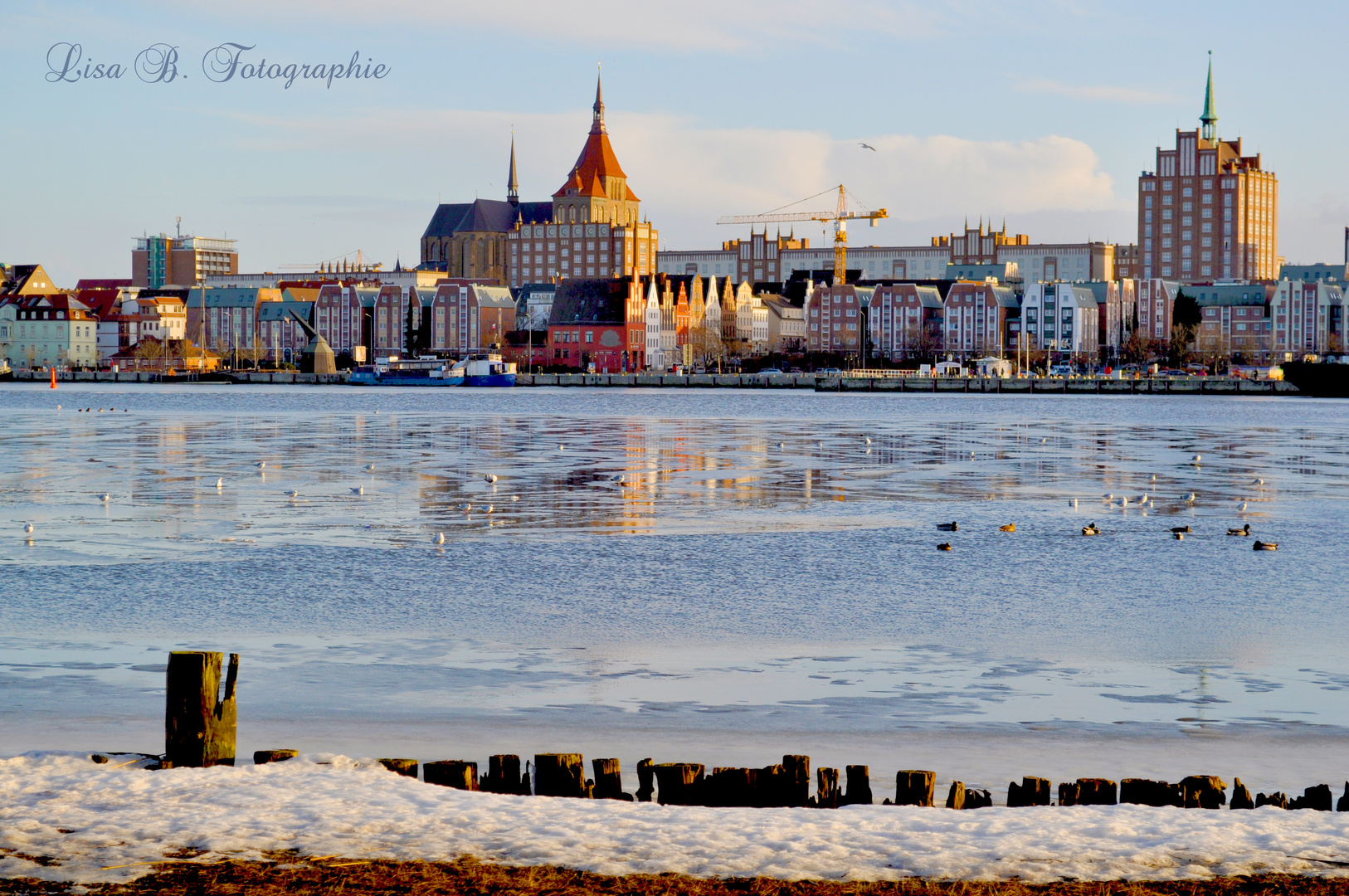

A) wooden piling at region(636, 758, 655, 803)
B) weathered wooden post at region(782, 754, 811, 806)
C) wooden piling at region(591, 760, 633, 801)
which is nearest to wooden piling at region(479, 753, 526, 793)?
wooden piling at region(591, 760, 633, 801)

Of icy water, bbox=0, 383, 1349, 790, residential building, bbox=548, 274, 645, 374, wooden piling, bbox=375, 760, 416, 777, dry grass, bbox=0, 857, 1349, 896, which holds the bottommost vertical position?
icy water, bbox=0, 383, 1349, 790

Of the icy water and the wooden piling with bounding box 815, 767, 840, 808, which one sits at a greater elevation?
the wooden piling with bounding box 815, 767, 840, 808

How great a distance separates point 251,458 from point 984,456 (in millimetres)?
21794

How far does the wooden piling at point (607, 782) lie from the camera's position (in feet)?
29.6

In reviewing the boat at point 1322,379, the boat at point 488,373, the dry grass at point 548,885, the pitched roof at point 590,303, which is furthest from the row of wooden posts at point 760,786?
Result: the pitched roof at point 590,303

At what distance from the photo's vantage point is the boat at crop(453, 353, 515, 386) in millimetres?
164375

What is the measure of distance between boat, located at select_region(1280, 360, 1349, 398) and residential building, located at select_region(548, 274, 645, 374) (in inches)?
3179

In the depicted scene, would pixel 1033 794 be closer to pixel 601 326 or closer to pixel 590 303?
pixel 601 326

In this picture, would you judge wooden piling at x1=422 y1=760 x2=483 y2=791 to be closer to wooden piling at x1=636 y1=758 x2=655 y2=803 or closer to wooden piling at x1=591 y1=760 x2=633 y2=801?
wooden piling at x1=591 y1=760 x2=633 y2=801

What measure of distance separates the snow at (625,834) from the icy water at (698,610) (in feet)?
6.89

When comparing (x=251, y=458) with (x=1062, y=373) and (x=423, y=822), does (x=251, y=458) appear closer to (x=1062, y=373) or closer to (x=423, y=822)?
→ (x=423, y=822)

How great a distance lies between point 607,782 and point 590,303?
184 metres

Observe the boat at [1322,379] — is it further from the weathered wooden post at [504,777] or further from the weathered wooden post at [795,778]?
the weathered wooden post at [504,777]

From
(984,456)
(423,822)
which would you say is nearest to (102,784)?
(423,822)
